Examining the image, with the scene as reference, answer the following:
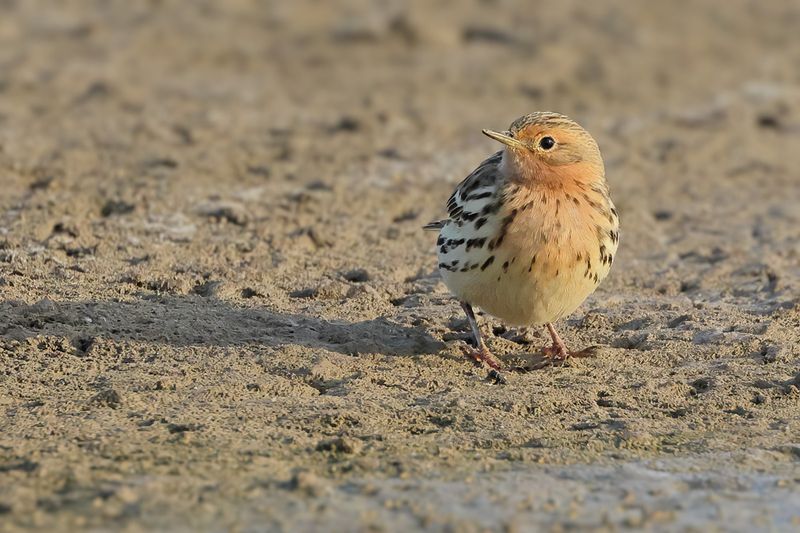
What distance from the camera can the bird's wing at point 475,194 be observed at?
7.69m

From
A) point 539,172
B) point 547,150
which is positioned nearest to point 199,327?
point 539,172

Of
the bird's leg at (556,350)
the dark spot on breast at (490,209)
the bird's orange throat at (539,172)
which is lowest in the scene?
the bird's leg at (556,350)

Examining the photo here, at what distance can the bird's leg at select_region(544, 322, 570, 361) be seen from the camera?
315 inches

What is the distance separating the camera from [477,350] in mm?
8000

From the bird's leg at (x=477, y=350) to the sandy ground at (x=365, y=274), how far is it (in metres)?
0.10

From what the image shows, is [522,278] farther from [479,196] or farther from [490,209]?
[479,196]

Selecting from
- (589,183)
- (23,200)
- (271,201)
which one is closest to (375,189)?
(271,201)

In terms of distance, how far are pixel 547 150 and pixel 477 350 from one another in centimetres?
125

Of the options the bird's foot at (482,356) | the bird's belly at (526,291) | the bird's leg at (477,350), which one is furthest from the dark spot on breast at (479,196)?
the bird's foot at (482,356)

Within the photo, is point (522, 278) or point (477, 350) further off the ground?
point (522, 278)

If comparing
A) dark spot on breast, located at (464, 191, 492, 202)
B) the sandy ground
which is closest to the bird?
dark spot on breast, located at (464, 191, 492, 202)

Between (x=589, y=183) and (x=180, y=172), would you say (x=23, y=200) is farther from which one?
(x=589, y=183)

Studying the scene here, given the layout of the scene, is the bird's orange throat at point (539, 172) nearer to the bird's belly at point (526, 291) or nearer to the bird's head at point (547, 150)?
the bird's head at point (547, 150)

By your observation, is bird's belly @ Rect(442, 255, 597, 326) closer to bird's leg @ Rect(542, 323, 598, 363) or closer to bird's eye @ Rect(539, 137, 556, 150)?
bird's leg @ Rect(542, 323, 598, 363)
